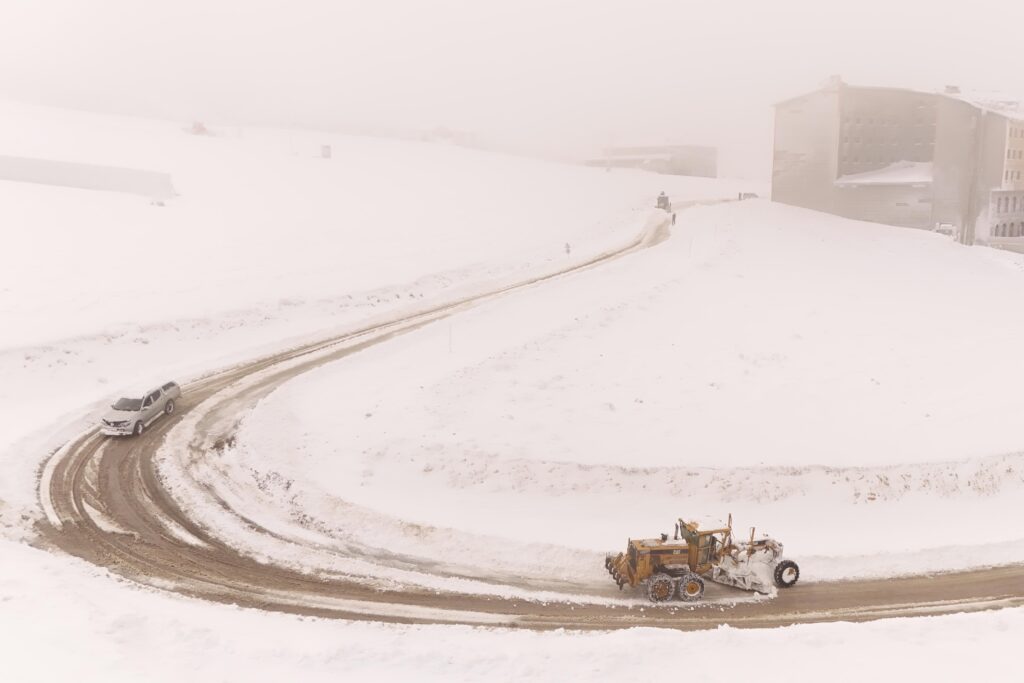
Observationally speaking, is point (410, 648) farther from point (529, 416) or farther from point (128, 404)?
point (128, 404)

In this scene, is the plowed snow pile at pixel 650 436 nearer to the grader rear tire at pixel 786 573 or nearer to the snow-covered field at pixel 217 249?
the grader rear tire at pixel 786 573

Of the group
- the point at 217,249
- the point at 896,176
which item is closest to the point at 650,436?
the point at 217,249

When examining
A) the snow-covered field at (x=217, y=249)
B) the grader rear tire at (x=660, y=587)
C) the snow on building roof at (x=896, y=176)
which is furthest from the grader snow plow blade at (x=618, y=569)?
the snow on building roof at (x=896, y=176)

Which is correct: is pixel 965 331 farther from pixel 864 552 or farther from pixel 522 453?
pixel 522 453

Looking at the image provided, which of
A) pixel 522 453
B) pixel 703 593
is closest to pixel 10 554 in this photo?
pixel 522 453

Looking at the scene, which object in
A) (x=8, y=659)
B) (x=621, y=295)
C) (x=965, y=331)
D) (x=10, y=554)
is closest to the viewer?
(x=8, y=659)

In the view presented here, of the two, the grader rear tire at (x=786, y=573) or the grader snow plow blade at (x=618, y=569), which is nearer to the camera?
the grader snow plow blade at (x=618, y=569)

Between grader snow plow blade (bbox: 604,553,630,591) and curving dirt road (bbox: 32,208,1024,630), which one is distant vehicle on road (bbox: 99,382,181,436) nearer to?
curving dirt road (bbox: 32,208,1024,630)
